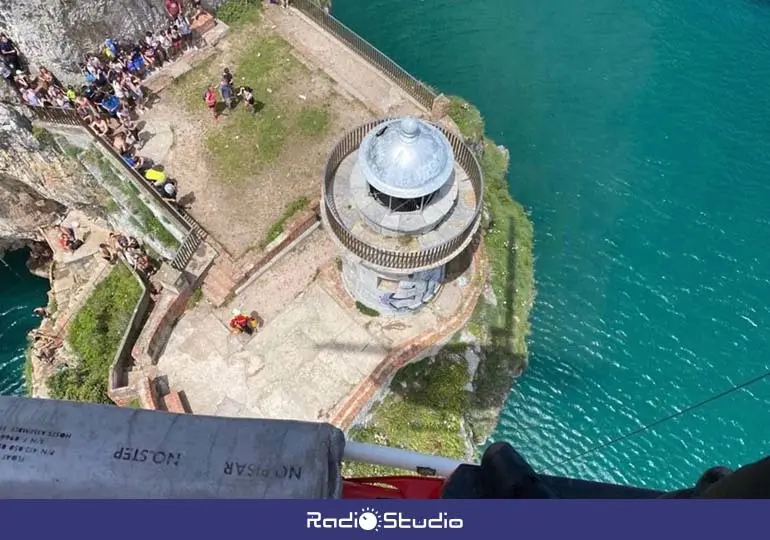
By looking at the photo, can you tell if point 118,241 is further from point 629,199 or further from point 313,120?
point 629,199

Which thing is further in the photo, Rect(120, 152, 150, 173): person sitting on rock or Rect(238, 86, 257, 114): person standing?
Rect(238, 86, 257, 114): person standing

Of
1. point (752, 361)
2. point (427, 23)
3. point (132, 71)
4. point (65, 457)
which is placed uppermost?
point (65, 457)

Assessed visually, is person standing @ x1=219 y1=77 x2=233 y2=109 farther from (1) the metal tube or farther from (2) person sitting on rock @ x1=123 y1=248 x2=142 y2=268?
(1) the metal tube

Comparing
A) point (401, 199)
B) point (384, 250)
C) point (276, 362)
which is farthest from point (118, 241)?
point (401, 199)

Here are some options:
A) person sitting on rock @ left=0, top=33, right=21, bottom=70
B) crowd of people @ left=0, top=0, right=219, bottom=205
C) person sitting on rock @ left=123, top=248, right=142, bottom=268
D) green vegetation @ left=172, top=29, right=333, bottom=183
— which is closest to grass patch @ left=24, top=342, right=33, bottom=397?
person sitting on rock @ left=123, top=248, right=142, bottom=268
